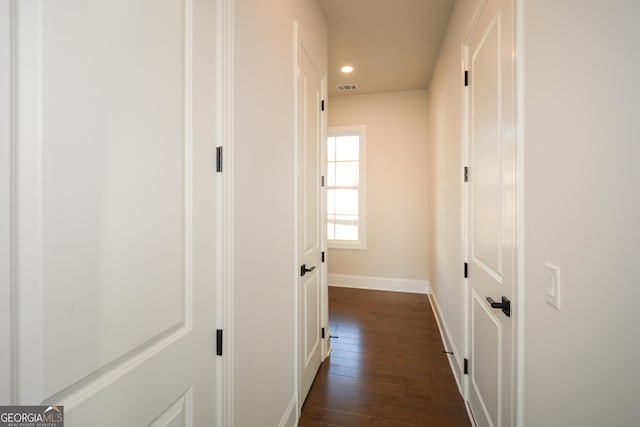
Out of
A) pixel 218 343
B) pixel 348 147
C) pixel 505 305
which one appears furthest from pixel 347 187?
pixel 218 343

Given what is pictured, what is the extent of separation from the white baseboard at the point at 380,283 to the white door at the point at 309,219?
222cm

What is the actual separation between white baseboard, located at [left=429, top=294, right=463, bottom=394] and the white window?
1.45m

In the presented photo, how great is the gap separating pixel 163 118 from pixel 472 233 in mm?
1847

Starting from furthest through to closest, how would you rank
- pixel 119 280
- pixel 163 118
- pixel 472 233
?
pixel 472 233 → pixel 163 118 → pixel 119 280

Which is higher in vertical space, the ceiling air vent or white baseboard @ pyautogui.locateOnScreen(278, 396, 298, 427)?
the ceiling air vent

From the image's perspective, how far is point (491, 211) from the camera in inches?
58.4

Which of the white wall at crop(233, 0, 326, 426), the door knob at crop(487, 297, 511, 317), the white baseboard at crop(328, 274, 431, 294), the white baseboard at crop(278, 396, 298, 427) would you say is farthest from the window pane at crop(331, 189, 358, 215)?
the door knob at crop(487, 297, 511, 317)

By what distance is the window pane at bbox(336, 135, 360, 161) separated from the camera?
15.0ft

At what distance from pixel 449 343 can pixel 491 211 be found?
5.48 ft

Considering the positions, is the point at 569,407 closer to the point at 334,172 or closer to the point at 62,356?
the point at 62,356

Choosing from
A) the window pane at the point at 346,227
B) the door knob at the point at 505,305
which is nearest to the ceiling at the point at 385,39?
the window pane at the point at 346,227

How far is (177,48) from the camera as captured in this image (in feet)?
2.72

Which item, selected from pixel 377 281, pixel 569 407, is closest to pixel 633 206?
pixel 569 407

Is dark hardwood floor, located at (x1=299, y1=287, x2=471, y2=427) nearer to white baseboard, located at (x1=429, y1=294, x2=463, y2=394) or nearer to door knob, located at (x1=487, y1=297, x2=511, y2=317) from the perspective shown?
white baseboard, located at (x1=429, y1=294, x2=463, y2=394)
